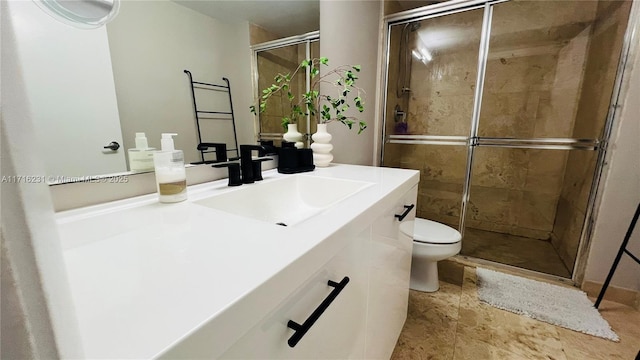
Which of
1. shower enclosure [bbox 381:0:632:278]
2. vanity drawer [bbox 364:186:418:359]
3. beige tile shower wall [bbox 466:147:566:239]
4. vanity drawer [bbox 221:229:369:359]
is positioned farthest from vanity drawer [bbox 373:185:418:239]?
beige tile shower wall [bbox 466:147:566:239]

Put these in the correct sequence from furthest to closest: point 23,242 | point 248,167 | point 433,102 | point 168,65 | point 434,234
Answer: point 433,102 → point 434,234 → point 248,167 → point 168,65 → point 23,242

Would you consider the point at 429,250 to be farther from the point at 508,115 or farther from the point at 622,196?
the point at 508,115

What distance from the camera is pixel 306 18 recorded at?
136 centimetres

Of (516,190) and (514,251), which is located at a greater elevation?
(516,190)

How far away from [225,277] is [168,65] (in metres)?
0.73

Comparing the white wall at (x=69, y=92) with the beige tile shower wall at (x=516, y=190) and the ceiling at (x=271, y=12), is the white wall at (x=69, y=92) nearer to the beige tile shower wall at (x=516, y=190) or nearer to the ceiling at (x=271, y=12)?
the ceiling at (x=271, y=12)

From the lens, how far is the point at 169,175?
651 mm

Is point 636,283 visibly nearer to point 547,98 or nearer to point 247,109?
point 547,98

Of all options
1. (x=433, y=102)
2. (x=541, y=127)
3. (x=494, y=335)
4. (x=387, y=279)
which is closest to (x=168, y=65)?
(x=387, y=279)

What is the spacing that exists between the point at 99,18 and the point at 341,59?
123 cm

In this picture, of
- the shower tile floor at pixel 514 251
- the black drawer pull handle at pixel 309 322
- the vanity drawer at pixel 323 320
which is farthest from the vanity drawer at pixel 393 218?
the shower tile floor at pixel 514 251

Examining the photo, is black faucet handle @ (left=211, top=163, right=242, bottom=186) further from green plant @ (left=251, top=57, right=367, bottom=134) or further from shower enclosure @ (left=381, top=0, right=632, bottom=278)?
shower enclosure @ (left=381, top=0, right=632, bottom=278)

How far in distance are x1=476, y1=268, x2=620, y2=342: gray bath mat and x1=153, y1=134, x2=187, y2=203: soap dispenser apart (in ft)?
5.58

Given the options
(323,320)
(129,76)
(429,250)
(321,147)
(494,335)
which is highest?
(129,76)
